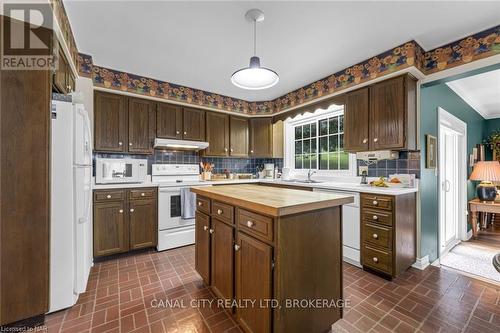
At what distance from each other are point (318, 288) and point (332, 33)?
2.34 metres

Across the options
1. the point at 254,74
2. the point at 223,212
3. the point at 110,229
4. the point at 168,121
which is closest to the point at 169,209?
the point at 110,229

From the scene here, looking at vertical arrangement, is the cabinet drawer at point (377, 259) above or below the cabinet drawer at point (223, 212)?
below

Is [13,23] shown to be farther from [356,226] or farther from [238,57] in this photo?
[356,226]

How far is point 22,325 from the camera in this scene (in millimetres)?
1583

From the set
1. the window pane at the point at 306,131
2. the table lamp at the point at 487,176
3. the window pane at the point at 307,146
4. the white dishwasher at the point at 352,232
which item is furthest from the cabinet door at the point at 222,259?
the table lamp at the point at 487,176

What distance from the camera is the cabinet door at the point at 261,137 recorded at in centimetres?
451

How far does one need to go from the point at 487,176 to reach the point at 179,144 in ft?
16.5

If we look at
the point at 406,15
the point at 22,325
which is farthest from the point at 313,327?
the point at 406,15

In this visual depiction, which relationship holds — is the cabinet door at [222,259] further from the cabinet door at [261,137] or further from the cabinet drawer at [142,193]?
the cabinet door at [261,137]

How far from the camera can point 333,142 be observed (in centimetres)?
375

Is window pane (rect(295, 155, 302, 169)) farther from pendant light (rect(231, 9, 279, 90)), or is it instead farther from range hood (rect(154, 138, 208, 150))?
pendant light (rect(231, 9, 279, 90))

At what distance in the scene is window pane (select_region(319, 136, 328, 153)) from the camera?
12.8 feet

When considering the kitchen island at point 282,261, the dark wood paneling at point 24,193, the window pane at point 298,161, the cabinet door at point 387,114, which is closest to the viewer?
the kitchen island at point 282,261

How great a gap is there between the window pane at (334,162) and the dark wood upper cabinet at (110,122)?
130 inches
